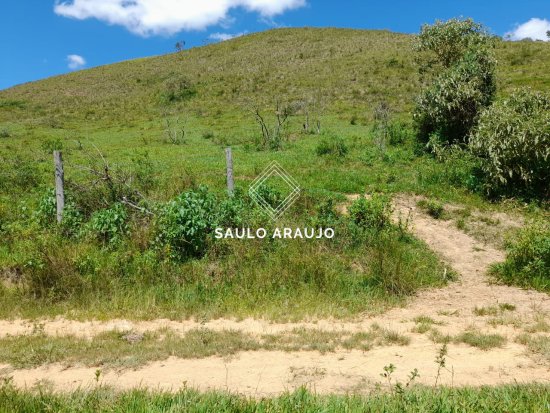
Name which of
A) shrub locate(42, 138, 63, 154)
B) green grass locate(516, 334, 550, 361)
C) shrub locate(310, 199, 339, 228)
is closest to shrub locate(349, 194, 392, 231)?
shrub locate(310, 199, 339, 228)

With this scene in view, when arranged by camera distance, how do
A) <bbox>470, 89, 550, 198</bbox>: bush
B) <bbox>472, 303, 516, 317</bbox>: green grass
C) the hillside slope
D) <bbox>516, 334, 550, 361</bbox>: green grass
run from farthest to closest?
the hillside slope < <bbox>470, 89, 550, 198</bbox>: bush < <bbox>472, 303, 516, 317</bbox>: green grass < <bbox>516, 334, 550, 361</bbox>: green grass

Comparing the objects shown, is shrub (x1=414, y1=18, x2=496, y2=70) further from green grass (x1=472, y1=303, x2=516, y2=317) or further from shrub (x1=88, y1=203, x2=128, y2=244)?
shrub (x1=88, y1=203, x2=128, y2=244)

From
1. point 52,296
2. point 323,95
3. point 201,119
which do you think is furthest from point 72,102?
point 52,296

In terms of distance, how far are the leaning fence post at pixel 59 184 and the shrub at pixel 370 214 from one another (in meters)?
6.18

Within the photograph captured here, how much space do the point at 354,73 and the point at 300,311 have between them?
3209 cm

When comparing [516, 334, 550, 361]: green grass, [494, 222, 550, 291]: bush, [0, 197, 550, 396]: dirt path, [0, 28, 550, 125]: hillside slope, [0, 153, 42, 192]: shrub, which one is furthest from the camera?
[0, 28, 550, 125]: hillside slope

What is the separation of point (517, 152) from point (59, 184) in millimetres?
11269

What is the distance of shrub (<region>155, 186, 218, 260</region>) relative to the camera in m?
9.16

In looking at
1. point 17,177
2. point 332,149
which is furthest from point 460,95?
point 17,177

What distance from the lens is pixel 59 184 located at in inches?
397

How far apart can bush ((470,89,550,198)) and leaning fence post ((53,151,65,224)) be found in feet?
34.8

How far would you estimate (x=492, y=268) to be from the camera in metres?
9.44

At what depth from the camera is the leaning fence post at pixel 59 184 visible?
10039mm
